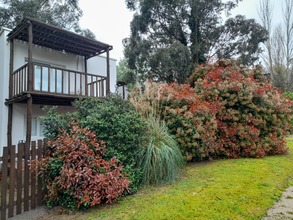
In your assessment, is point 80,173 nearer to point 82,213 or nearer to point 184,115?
point 82,213

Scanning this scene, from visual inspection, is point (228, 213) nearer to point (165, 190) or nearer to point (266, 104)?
point (165, 190)

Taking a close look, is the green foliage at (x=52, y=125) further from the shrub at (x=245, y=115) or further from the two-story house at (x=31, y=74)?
the shrub at (x=245, y=115)

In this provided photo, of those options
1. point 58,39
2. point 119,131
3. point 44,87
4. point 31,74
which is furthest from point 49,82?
point 119,131

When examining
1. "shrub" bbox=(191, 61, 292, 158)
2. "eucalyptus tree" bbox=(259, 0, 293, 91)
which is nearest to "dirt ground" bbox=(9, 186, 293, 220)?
"shrub" bbox=(191, 61, 292, 158)

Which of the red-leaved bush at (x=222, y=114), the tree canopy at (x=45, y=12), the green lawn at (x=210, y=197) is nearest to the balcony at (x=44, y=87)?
the red-leaved bush at (x=222, y=114)

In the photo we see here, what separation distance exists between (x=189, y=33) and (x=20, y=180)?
47.0 ft

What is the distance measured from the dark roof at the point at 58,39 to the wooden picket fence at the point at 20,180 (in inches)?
217

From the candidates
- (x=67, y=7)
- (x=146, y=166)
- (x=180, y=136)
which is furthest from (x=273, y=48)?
(x=146, y=166)

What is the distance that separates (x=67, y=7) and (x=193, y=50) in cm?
983

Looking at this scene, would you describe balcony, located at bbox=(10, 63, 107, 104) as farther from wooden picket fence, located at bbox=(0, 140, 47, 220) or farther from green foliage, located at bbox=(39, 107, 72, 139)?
wooden picket fence, located at bbox=(0, 140, 47, 220)

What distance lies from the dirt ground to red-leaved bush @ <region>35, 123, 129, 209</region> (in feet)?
0.47

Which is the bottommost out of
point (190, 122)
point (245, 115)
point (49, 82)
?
point (190, 122)

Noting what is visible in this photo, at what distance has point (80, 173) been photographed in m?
3.25

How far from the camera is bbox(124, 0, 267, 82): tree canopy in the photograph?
13.6 metres
